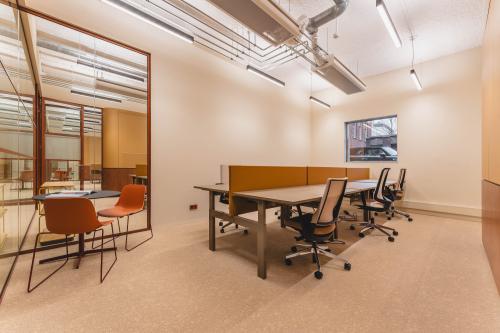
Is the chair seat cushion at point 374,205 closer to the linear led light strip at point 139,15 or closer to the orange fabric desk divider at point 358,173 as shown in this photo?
the orange fabric desk divider at point 358,173

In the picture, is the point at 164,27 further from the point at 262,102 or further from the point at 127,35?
the point at 262,102

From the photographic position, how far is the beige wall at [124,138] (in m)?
3.45

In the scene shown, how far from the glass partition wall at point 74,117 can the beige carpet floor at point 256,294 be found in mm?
931

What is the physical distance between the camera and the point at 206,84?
462 cm

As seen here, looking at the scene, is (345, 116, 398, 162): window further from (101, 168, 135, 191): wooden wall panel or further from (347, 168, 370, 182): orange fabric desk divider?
(101, 168, 135, 191): wooden wall panel

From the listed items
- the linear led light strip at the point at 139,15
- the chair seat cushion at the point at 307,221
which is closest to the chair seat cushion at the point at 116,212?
the chair seat cushion at the point at 307,221

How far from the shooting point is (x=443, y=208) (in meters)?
4.80

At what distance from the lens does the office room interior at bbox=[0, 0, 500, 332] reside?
185cm

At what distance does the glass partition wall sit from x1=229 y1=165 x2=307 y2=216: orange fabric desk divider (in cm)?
195

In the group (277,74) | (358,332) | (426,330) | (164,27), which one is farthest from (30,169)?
(277,74)

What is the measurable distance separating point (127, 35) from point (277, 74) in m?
3.70

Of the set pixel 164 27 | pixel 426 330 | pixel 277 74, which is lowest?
pixel 426 330

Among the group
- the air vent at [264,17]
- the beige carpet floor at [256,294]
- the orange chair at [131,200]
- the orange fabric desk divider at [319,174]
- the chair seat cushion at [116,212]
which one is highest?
the air vent at [264,17]

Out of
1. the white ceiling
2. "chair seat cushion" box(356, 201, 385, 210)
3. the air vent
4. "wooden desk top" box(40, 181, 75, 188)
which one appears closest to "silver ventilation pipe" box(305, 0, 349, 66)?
the white ceiling
